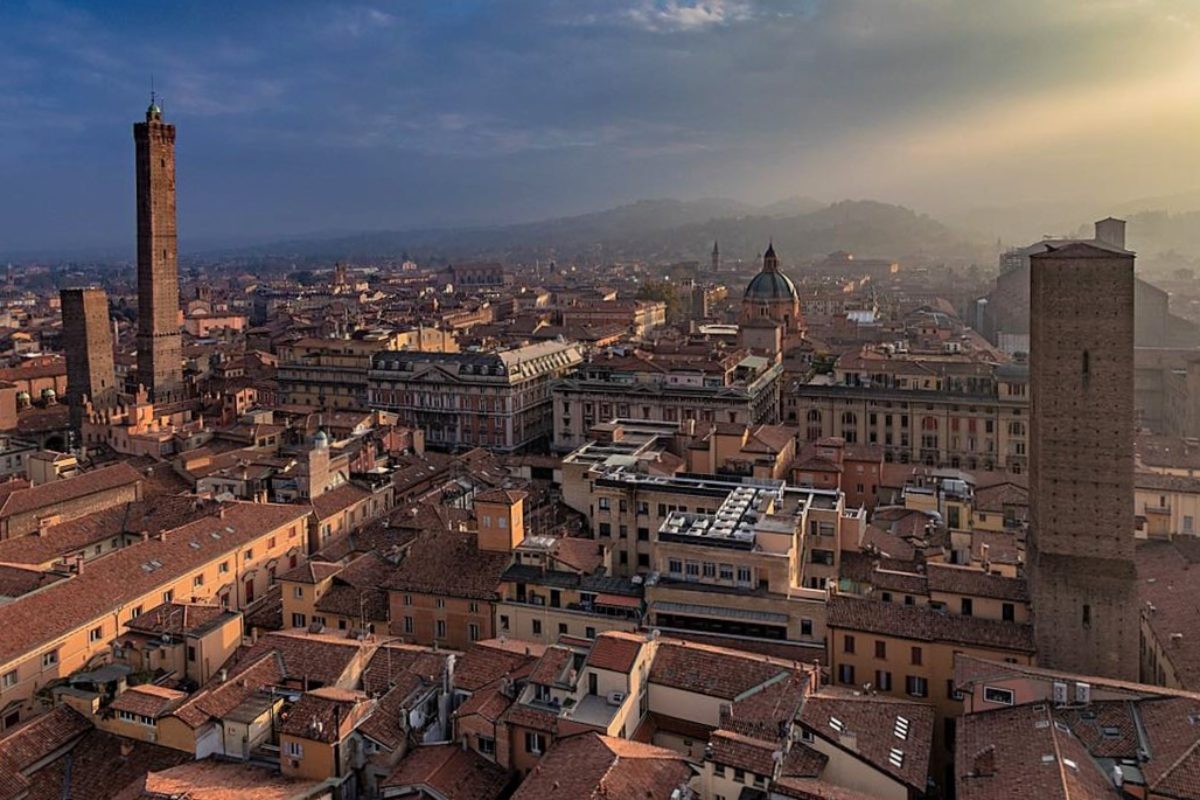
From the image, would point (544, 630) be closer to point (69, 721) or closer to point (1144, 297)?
point (69, 721)

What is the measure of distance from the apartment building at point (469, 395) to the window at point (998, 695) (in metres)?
46.3

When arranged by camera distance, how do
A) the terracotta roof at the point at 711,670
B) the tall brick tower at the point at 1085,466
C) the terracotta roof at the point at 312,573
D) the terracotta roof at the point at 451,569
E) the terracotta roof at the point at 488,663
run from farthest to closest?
the terracotta roof at the point at 312,573, the terracotta roof at the point at 451,569, the tall brick tower at the point at 1085,466, the terracotta roof at the point at 488,663, the terracotta roof at the point at 711,670

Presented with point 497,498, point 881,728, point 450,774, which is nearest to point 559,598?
point 497,498

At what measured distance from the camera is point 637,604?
3033cm

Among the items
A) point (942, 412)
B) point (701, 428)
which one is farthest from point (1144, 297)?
point (701, 428)

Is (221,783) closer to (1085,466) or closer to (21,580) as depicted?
(21,580)

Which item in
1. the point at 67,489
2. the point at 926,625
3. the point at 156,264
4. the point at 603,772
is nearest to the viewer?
the point at 603,772

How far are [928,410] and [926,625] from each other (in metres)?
32.8

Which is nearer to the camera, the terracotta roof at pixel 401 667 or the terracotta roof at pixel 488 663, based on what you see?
the terracotta roof at pixel 488 663

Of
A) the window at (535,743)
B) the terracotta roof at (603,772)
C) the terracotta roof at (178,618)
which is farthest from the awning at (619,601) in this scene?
the terracotta roof at (178,618)

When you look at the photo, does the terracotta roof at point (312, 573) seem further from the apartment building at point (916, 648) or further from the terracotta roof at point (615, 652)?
the apartment building at point (916, 648)

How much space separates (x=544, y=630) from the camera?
102ft

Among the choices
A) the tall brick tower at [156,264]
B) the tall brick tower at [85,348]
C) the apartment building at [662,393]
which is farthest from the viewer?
the tall brick tower at [156,264]

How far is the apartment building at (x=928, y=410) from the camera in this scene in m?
57.3
